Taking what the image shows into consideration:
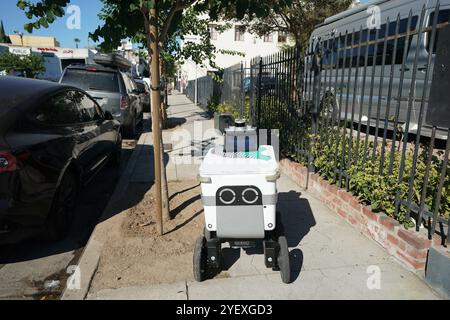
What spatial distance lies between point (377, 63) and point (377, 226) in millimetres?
4736

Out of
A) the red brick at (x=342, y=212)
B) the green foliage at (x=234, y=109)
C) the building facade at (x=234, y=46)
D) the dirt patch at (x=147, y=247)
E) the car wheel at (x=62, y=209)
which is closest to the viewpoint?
the dirt patch at (x=147, y=247)

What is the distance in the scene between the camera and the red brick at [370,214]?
3514mm

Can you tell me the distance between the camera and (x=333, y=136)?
4.67 metres

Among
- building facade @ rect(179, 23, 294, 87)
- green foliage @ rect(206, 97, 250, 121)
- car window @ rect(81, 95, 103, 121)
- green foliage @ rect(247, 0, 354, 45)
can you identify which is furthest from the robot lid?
building facade @ rect(179, 23, 294, 87)

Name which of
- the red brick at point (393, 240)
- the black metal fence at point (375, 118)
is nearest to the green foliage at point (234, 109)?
the black metal fence at point (375, 118)

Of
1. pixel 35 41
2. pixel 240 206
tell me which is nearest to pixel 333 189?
pixel 240 206

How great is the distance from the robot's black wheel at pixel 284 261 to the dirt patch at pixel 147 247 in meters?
0.80

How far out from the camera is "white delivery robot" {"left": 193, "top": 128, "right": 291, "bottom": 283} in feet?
8.86

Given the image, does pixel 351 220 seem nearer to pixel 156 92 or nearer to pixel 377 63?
pixel 156 92

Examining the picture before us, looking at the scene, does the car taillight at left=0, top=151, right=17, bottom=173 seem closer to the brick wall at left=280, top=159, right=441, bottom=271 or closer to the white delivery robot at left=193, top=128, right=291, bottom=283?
the white delivery robot at left=193, top=128, right=291, bottom=283

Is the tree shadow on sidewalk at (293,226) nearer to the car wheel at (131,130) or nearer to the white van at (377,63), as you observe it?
the white van at (377,63)

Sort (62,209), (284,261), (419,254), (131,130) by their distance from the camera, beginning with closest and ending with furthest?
(284,261), (419,254), (62,209), (131,130)

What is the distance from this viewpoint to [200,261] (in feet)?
9.45
